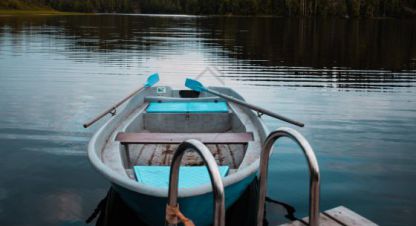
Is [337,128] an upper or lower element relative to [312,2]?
lower

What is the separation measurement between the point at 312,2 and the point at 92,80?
437ft

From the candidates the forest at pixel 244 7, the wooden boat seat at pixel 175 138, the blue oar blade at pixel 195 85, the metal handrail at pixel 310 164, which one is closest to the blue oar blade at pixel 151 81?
the blue oar blade at pixel 195 85

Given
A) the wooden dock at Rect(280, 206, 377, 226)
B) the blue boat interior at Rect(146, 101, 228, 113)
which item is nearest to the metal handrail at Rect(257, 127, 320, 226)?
the wooden dock at Rect(280, 206, 377, 226)

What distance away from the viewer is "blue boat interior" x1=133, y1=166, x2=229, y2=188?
6055 millimetres

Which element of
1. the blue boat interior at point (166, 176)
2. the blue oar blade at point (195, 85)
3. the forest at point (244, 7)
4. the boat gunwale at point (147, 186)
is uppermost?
the forest at point (244, 7)

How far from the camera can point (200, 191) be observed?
5.29 meters

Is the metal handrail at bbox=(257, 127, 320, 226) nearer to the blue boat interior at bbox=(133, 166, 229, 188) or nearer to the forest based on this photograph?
the blue boat interior at bbox=(133, 166, 229, 188)

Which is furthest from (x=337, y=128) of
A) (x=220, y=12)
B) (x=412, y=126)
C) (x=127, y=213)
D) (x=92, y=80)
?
(x=220, y=12)

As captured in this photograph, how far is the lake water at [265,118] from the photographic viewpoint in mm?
8164

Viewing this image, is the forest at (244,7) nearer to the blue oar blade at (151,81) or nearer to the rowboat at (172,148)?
the blue oar blade at (151,81)

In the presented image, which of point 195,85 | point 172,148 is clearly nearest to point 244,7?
point 195,85

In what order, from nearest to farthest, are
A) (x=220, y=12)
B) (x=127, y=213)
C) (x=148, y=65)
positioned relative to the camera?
(x=127, y=213)
(x=148, y=65)
(x=220, y=12)

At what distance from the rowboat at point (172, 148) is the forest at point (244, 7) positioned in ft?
420

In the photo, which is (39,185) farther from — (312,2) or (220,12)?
(220,12)
